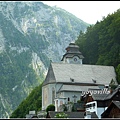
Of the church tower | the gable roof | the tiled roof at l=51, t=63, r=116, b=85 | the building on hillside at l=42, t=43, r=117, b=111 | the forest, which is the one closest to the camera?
the building on hillside at l=42, t=43, r=117, b=111

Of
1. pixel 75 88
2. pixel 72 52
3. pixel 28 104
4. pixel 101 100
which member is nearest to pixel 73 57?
pixel 72 52

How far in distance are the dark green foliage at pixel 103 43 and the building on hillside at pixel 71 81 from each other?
654 centimetres

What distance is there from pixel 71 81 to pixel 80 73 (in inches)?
132

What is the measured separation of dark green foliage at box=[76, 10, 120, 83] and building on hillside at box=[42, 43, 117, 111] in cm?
654

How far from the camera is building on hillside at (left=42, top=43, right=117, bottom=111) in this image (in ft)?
227

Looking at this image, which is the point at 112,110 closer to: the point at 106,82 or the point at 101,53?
the point at 106,82

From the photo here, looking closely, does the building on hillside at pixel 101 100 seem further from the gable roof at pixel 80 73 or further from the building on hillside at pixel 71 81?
the gable roof at pixel 80 73

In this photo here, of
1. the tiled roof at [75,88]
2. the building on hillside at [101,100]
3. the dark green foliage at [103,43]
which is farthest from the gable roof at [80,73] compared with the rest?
the building on hillside at [101,100]

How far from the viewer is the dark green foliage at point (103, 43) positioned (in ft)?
275

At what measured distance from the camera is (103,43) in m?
90.1

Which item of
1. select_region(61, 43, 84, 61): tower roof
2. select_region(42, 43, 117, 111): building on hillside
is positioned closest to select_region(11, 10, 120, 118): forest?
select_region(42, 43, 117, 111): building on hillside

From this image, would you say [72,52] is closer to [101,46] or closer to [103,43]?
[101,46]

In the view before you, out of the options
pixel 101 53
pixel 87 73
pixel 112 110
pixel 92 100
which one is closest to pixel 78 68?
pixel 87 73

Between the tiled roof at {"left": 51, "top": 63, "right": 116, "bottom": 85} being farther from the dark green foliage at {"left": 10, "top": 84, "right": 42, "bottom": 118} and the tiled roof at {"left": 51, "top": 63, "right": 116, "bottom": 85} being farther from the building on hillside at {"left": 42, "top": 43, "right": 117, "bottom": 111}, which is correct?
the dark green foliage at {"left": 10, "top": 84, "right": 42, "bottom": 118}
